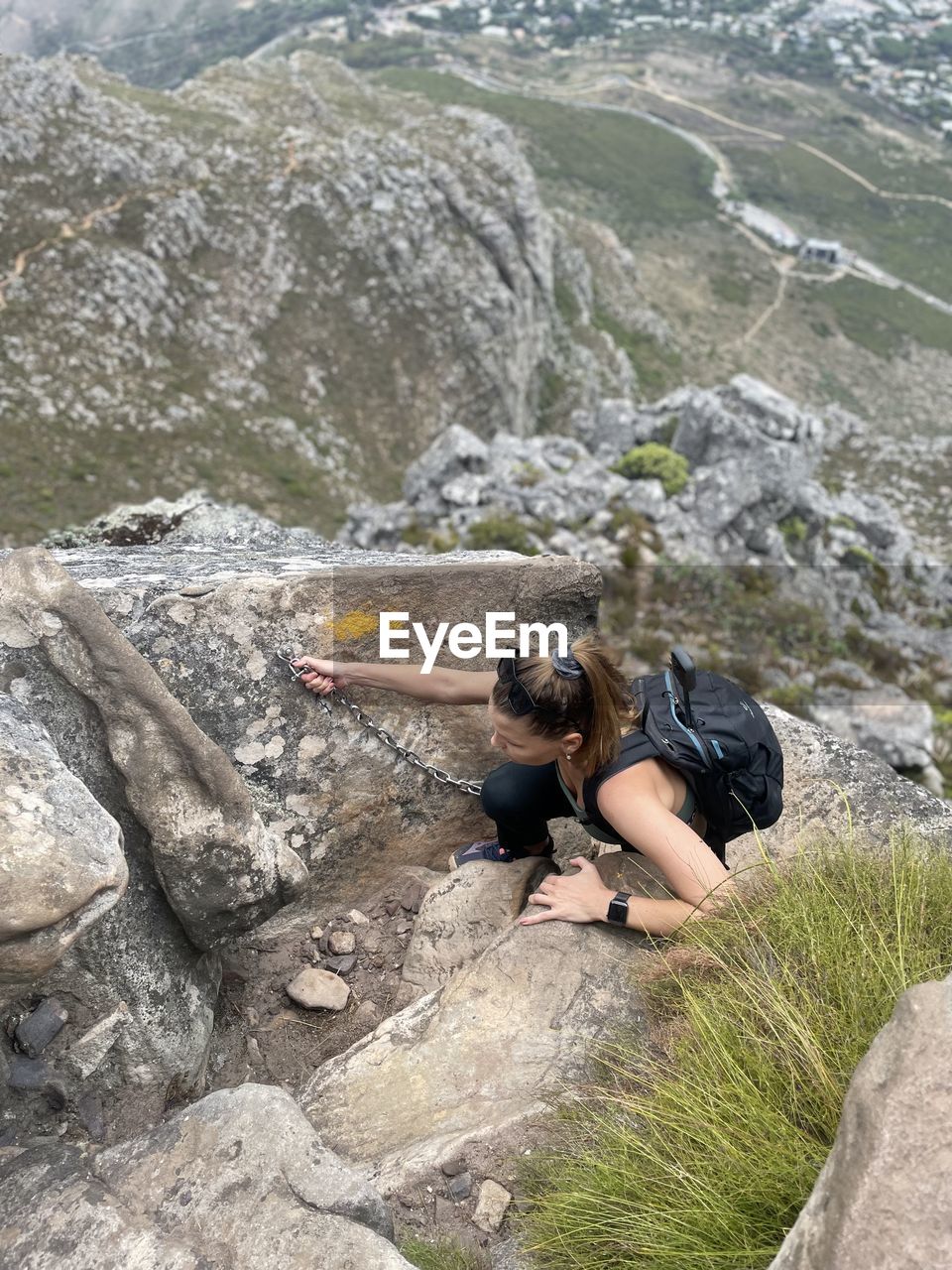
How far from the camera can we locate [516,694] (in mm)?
3639

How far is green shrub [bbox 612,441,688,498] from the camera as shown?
2570cm

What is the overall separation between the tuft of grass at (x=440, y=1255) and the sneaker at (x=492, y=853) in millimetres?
1930

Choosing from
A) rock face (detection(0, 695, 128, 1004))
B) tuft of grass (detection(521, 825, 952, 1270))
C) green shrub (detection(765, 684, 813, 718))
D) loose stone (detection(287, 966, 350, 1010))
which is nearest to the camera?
tuft of grass (detection(521, 825, 952, 1270))

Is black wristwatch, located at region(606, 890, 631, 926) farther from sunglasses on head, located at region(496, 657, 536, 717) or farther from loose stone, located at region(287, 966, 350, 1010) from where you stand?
loose stone, located at region(287, 966, 350, 1010)

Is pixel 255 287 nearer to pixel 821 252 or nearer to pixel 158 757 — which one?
pixel 158 757

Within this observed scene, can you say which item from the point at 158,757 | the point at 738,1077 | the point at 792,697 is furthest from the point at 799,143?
the point at 738,1077

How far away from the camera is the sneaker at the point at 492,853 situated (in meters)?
4.64

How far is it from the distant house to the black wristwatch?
10208 centimetres

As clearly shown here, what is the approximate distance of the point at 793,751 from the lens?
17.4 feet

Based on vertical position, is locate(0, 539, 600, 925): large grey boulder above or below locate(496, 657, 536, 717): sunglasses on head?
below

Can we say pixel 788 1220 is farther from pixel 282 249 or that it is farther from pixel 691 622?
pixel 282 249

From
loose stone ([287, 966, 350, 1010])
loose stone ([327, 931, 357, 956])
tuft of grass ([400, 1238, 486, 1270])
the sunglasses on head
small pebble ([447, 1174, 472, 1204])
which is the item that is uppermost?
the sunglasses on head

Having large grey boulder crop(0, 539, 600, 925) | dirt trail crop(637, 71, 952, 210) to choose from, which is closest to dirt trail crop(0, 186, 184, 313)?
large grey boulder crop(0, 539, 600, 925)

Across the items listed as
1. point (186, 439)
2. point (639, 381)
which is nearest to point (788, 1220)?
point (186, 439)
